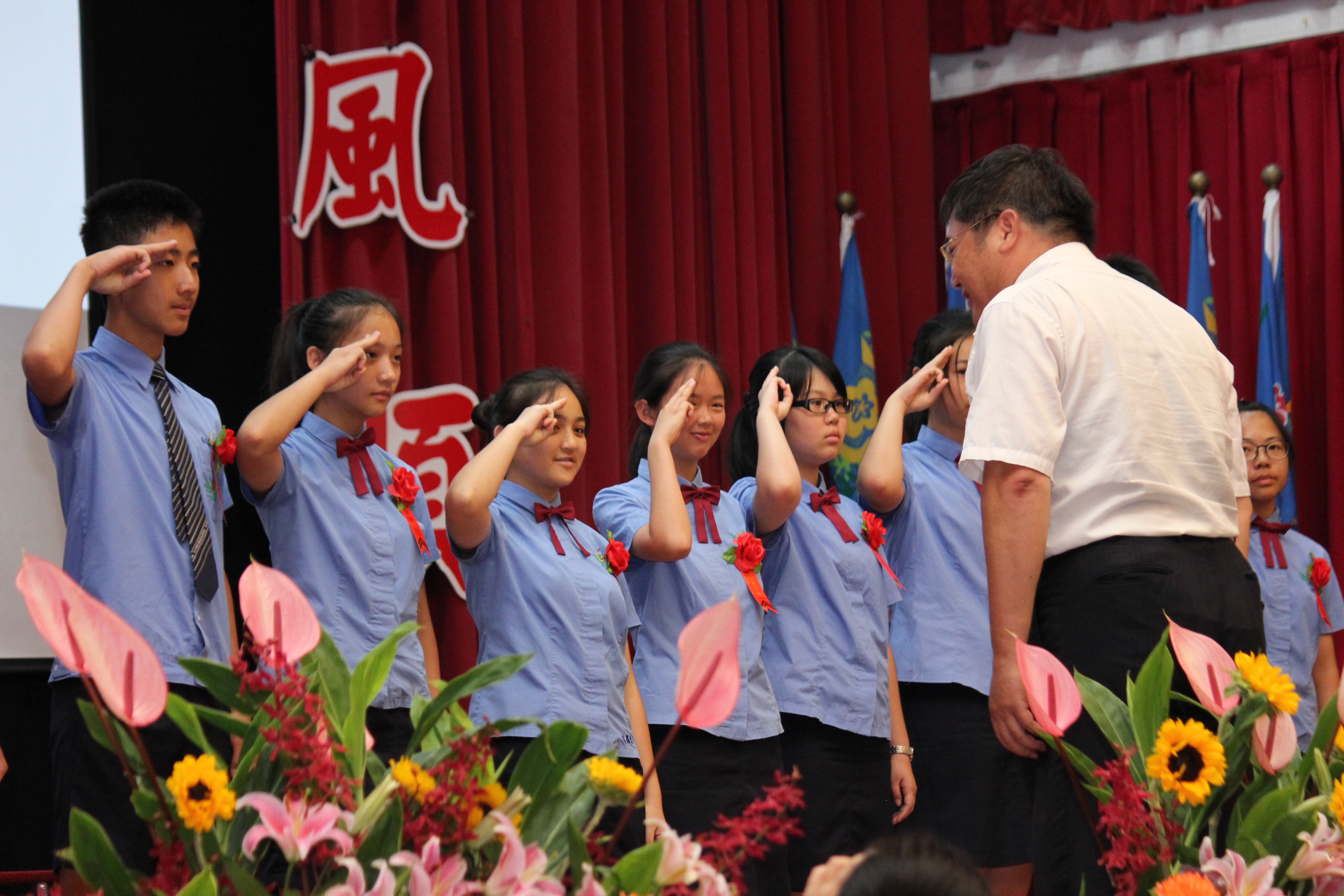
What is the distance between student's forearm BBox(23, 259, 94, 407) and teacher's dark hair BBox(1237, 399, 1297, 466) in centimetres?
309

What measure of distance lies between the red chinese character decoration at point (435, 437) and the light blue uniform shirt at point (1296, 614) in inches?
84.9

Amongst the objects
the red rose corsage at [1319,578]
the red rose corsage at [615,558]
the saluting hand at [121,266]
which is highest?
the saluting hand at [121,266]

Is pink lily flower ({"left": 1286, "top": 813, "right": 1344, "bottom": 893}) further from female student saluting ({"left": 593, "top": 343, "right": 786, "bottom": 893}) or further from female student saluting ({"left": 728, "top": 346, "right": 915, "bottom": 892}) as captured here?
female student saluting ({"left": 728, "top": 346, "right": 915, "bottom": 892})

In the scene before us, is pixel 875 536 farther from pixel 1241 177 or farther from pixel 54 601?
pixel 1241 177

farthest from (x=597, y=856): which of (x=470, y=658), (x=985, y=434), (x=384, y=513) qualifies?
(x=470, y=658)

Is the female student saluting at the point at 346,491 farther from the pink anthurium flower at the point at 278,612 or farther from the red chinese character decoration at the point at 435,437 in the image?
the pink anthurium flower at the point at 278,612

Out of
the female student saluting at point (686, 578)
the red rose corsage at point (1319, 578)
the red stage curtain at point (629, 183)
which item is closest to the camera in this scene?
the female student saluting at point (686, 578)

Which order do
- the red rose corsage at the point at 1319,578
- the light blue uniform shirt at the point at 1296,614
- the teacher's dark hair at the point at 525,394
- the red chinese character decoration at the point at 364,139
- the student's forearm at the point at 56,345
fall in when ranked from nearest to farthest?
1. the student's forearm at the point at 56,345
2. the teacher's dark hair at the point at 525,394
3. the red chinese character decoration at the point at 364,139
4. the light blue uniform shirt at the point at 1296,614
5. the red rose corsage at the point at 1319,578

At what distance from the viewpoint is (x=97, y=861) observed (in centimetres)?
90

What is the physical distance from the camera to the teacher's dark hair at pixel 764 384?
9.80 feet

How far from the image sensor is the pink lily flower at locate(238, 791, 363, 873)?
858 mm

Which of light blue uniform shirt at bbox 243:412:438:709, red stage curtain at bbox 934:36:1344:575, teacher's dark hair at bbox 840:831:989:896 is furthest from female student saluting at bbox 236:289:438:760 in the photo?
Answer: red stage curtain at bbox 934:36:1344:575

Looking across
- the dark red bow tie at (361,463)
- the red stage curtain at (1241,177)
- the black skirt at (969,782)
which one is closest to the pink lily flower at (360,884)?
the dark red bow tie at (361,463)

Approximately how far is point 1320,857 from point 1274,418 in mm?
3130
